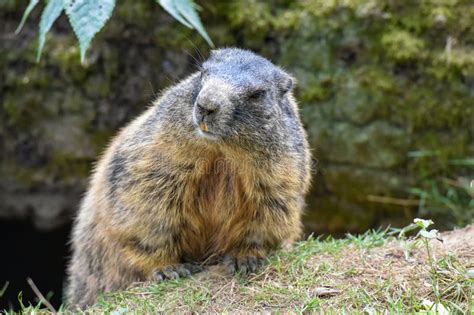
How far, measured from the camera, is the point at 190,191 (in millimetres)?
4094

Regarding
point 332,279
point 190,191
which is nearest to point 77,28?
point 190,191

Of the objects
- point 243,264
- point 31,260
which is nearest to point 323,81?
point 243,264

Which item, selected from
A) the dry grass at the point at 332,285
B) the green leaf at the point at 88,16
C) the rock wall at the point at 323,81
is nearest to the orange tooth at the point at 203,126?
the dry grass at the point at 332,285

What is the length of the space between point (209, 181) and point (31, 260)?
186 inches

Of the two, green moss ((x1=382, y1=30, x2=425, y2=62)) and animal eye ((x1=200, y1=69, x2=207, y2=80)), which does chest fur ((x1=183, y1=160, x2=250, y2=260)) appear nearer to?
animal eye ((x1=200, y1=69, x2=207, y2=80))

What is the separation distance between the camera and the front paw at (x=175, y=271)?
420cm

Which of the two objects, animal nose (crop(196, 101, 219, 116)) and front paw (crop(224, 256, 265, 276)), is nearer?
animal nose (crop(196, 101, 219, 116))

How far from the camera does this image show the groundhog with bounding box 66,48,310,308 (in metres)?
3.84

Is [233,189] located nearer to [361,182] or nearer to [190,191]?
[190,191]

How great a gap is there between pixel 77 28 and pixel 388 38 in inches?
169

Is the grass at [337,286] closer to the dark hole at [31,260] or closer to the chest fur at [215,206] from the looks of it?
the chest fur at [215,206]

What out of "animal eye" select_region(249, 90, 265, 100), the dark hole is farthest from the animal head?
the dark hole

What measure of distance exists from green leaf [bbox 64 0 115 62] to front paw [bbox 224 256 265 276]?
203 cm

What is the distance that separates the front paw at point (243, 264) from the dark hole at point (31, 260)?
153 inches
